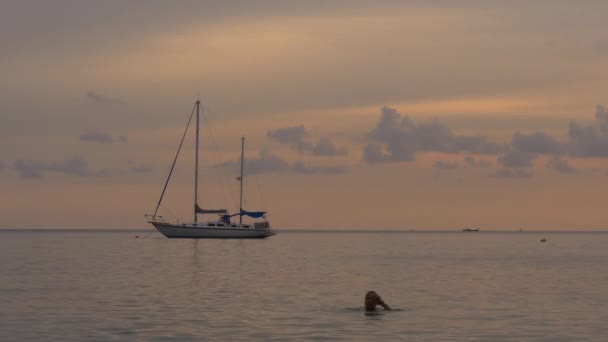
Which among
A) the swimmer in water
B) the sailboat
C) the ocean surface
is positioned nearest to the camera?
the ocean surface

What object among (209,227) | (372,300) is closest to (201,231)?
(209,227)

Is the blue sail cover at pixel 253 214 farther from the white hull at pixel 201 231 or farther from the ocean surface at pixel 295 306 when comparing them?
the ocean surface at pixel 295 306

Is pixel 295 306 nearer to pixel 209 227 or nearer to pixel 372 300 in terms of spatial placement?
pixel 372 300

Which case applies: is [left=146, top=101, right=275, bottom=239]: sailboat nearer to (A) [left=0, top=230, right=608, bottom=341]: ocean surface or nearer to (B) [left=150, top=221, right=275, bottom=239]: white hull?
(B) [left=150, top=221, right=275, bottom=239]: white hull

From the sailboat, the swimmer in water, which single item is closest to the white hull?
the sailboat

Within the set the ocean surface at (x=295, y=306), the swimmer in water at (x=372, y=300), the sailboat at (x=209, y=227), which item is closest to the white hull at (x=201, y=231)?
the sailboat at (x=209, y=227)

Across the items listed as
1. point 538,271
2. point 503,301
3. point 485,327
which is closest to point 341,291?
point 503,301

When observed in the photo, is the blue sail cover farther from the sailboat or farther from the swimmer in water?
the swimmer in water

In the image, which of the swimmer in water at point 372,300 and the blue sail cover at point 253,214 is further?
the blue sail cover at point 253,214

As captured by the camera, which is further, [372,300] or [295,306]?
[295,306]

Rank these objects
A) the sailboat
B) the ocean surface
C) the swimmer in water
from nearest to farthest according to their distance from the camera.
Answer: the ocean surface < the swimmer in water < the sailboat

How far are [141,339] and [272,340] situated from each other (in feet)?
14.3

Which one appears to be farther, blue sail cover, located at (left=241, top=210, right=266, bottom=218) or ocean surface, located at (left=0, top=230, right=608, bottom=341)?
blue sail cover, located at (left=241, top=210, right=266, bottom=218)

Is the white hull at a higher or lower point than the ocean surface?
higher
